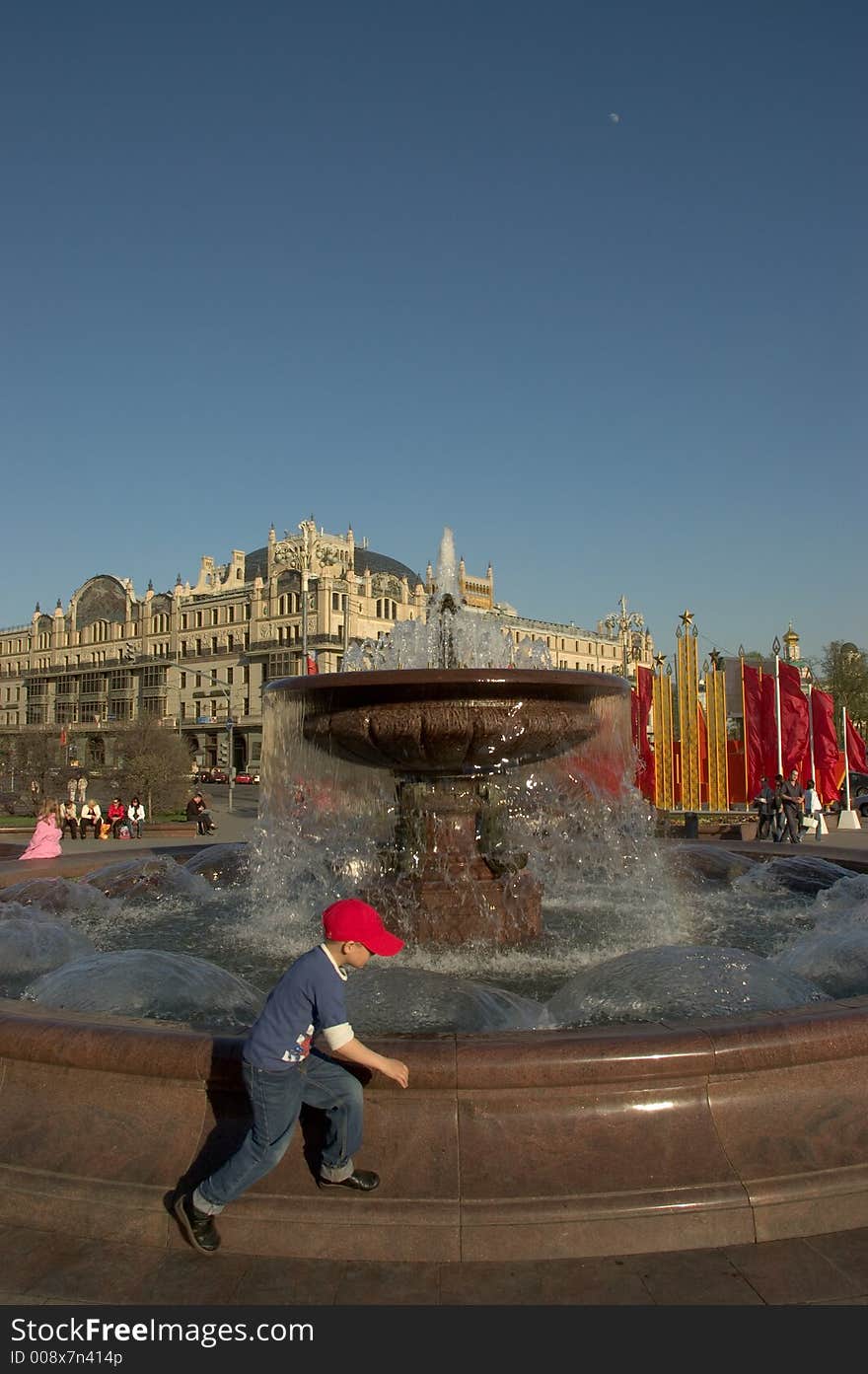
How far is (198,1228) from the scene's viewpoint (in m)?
3.23

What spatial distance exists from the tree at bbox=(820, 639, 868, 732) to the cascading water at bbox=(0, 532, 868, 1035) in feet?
141

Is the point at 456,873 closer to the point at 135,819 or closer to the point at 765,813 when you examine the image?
the point at 765,813

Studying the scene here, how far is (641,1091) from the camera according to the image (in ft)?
11.5

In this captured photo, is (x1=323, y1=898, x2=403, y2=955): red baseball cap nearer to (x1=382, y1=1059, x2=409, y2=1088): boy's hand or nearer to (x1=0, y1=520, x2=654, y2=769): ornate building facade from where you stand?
(x1=382, y1=1059, x2=409, y2=1088): boy's hand

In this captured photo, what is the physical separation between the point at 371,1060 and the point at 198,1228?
784 mm

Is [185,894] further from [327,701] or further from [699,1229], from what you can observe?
[699,1229]

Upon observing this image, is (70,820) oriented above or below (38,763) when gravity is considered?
below

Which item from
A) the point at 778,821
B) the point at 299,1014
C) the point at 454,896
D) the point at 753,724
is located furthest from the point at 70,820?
the point at 299,1014

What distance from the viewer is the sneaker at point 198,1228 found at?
10.6ft

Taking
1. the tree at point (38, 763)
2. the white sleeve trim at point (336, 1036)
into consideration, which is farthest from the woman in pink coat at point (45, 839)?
the tree at point (38, 763)

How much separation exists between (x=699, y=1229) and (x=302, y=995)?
150 cm

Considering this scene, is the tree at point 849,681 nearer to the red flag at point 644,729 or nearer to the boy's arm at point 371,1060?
the red flag at point 644,729

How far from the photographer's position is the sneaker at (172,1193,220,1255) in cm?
322

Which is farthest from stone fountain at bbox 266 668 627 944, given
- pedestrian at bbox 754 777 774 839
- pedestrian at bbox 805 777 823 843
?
pedestrian at bbox 805 777 823 843
